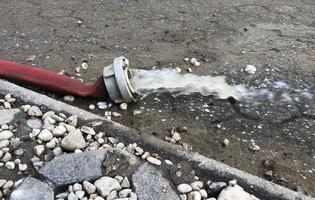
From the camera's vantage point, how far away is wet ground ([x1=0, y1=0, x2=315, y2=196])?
7.29 ft

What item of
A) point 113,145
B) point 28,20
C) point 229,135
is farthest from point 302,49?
point 28,20

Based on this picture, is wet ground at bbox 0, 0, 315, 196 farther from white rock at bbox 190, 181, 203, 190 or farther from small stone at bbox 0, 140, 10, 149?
small stone at bbox 0, 140, 10, 149

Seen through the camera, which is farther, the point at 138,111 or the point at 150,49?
the point at 150,49

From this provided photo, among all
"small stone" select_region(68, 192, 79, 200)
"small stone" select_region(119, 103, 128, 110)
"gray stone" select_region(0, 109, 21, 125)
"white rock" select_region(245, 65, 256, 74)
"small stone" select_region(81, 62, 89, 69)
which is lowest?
"white rock" select_region(245, 65, 256, 74)

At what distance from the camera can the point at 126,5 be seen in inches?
151

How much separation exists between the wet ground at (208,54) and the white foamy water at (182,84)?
2.5 inches

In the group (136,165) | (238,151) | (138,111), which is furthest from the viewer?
(138,111)

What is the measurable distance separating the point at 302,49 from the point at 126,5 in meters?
1.41

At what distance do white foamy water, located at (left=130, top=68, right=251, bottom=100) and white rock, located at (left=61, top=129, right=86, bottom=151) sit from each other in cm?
62

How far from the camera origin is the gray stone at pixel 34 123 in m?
2.10

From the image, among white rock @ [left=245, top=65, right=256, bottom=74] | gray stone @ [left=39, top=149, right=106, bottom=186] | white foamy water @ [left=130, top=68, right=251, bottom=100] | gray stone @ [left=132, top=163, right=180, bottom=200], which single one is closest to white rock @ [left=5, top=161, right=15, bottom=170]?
gray stone @ [left=39, top=149, right=106, bottom=186]

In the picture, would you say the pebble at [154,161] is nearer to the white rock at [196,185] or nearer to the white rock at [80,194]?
the white rock at [196,185]

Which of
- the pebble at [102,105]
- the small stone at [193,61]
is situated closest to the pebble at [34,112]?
the pebble at [102,105]

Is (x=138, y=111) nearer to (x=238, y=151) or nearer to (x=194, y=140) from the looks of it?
(x=194, y=140)
